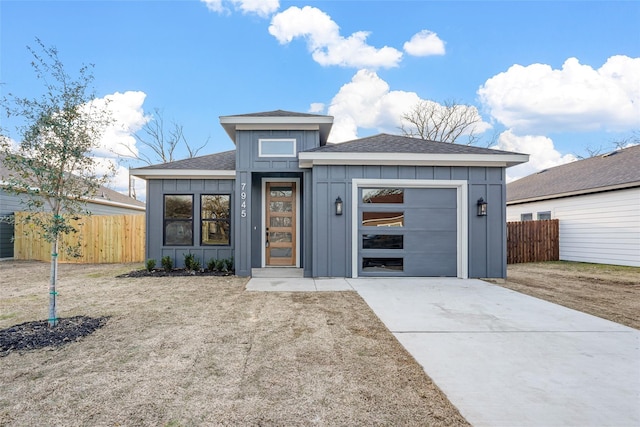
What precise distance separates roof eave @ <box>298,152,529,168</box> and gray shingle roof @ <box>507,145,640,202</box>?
568cm

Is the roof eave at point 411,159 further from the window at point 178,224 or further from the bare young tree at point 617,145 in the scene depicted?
the bare young tree at point 617,145

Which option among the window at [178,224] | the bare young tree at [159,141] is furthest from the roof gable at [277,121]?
the bare young tree at [159,141]

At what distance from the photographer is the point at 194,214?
8.77 meters

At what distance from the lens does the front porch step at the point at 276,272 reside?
25.2ft

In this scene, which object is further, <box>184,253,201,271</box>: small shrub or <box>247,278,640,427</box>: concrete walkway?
<box>184,253,201,271</box>: small shrub

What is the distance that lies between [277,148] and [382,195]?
110 inches

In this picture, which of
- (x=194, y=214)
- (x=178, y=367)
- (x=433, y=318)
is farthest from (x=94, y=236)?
(x=433, y=318)

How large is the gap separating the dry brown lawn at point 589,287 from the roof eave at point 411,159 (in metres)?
2.81

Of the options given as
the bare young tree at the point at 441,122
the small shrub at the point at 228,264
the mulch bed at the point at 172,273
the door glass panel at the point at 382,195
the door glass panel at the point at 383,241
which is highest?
the bare young tree at the point at 441,122

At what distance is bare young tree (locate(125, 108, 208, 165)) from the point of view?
2050 cm

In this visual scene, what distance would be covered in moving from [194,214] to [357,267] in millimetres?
4812

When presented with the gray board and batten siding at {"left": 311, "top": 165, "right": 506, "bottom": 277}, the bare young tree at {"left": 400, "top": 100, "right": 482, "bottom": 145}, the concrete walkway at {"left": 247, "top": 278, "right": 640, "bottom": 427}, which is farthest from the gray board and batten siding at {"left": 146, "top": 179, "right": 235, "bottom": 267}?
the bare young tree at {"left": 400, "top": 100, "right": 482, "bottom": 145}

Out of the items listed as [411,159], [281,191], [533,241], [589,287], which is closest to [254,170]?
[281,191]

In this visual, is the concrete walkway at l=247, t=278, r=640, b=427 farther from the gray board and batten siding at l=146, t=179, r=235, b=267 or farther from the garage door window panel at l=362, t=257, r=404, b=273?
the gray board and batten siding at l=146, t=179, r=235, b=267
